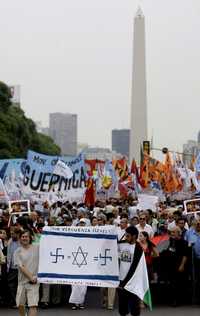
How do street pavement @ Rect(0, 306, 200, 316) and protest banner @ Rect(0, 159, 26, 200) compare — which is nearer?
street pavement @ Rect(0, 306, 200, 316)

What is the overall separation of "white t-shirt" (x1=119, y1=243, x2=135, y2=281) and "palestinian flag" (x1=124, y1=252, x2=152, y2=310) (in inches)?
5.3

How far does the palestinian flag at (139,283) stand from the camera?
361 inches

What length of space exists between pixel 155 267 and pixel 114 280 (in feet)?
6.93

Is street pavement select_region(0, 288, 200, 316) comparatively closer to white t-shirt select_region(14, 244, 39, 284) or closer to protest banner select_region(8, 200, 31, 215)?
white t-shirt select_region(14, 244, 39, 284)

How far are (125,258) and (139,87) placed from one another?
61.4 metres

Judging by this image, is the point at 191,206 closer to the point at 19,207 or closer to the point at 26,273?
the point at 19,207

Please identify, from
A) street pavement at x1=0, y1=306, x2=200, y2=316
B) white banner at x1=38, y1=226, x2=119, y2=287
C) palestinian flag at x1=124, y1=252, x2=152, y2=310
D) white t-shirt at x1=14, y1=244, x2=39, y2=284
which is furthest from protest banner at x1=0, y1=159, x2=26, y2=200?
palestinian flag at x1=124, y1=252, x2=152, y2=310

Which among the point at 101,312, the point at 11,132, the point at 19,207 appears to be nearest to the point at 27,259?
the point at 101,312

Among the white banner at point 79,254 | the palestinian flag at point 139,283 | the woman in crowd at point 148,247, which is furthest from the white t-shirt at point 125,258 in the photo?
the woman in crowd at point 148,247

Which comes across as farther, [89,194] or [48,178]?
[89,194]

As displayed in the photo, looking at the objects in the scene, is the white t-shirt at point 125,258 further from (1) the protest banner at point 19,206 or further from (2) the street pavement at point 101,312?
(1) the protest banner at point 19,206

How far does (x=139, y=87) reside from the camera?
70.2 meters

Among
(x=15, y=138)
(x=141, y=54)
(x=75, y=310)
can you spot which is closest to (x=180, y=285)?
(x=75, y=310)

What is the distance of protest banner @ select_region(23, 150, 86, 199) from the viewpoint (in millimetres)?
21109
